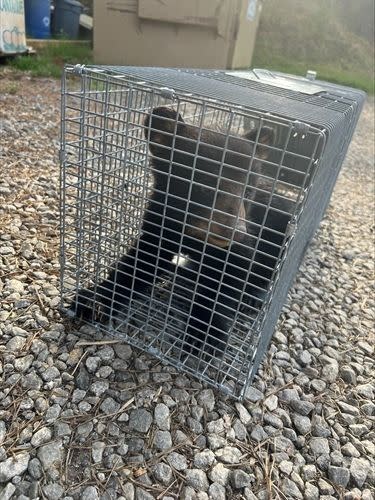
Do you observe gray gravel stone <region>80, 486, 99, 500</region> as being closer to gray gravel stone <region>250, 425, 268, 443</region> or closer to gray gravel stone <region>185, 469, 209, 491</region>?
gray gravel stone <region>185, 469, 209, 491</region>

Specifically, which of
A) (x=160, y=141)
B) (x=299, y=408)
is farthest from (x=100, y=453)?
(x=160, y=141)

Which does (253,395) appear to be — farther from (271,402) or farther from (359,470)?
(359,470)

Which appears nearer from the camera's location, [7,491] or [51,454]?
[7,491]

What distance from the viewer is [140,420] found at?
5.19 ft

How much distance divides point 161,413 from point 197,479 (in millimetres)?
276

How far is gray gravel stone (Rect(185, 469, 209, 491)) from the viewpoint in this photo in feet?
4.63

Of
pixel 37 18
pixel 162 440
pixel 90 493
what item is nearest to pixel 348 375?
pixel 162 440

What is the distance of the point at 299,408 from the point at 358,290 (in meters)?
1.31

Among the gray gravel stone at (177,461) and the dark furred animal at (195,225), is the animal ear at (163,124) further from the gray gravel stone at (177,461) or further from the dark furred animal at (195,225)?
the gray gravel stone at (177,461)

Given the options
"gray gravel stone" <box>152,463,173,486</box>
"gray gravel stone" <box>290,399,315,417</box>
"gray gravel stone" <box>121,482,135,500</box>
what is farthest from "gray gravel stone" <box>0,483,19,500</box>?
"gray gravel stone" <box>290,399,315,417</box>

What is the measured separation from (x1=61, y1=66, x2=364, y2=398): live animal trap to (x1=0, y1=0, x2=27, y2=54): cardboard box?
5.03 meters

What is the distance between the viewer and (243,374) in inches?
68.8

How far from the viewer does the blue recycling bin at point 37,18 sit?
7324 mm

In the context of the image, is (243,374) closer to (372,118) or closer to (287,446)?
(287,446)
